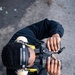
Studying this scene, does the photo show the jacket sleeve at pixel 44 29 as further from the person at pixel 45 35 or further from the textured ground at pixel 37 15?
the textured ground at pixel 37 15

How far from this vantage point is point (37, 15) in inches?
118

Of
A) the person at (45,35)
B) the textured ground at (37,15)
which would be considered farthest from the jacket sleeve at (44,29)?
the textured ground at (37,15)

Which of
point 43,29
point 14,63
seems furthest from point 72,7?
point 14,63

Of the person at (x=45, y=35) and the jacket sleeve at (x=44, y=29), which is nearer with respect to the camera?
the person at (x=45, y=35)

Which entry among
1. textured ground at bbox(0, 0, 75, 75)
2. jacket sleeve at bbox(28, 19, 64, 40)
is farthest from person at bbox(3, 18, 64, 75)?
textured ground at bbox(0, 0, 75, 75)

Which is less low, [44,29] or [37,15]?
[37,15]

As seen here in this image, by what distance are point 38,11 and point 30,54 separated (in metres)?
1.40

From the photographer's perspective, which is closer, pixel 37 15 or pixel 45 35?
pixel 45 35

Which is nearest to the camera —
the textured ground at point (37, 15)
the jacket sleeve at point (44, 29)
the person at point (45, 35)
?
the person at point (45, 35)

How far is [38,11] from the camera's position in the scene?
3023mm

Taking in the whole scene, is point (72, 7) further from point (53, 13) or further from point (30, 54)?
point (30, 54)

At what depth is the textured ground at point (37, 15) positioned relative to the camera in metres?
2.88

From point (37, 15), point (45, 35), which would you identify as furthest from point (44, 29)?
point (37, 15)

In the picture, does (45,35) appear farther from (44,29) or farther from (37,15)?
(37,15)
